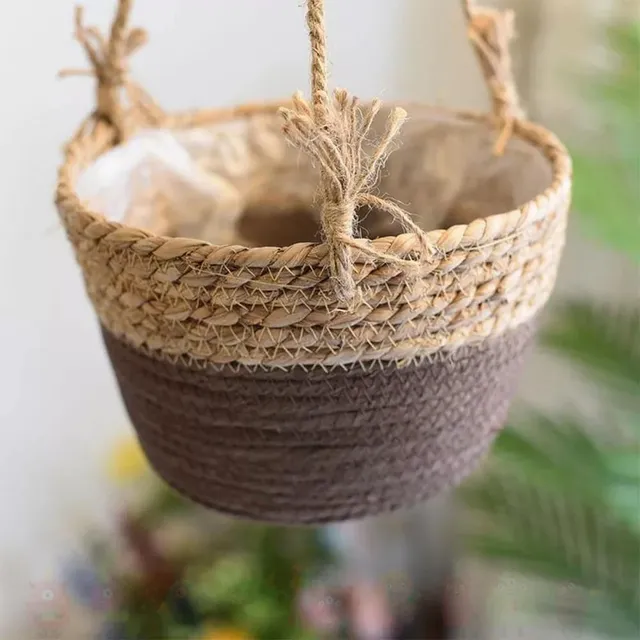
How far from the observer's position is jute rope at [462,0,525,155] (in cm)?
56

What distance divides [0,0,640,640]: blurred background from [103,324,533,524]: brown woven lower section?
1.47ft

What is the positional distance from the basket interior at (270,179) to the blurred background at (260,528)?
0.26 meters

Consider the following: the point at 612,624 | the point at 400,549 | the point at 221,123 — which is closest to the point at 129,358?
the point at 221,123

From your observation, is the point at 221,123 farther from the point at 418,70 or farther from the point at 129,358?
the point at 418,70

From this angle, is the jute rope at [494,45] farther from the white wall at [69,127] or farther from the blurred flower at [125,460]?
the blurred flower at [125,460]

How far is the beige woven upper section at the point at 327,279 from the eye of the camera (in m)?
0.34

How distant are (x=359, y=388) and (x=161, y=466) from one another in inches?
7.6

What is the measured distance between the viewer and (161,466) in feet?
1.77

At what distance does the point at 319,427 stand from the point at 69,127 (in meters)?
0.62

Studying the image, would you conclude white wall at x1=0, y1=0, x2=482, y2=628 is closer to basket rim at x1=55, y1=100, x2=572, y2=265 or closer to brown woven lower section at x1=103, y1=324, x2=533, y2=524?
basket rim at x1=55, y1=100, x2=572, y2=265

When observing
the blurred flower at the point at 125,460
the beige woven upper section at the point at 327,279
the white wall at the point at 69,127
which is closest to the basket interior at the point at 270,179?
the beige woven upper section at the point at 327,279

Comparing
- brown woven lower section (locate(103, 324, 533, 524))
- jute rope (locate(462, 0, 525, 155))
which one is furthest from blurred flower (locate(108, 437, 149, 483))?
jute rope (locate(462, 0, 525, 155))

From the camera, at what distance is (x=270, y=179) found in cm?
74

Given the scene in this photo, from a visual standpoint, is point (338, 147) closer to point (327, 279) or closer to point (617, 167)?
point (327, 279)
